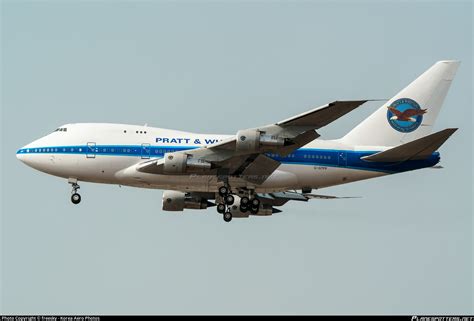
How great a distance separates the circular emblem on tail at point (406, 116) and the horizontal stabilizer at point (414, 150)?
3.39 meters

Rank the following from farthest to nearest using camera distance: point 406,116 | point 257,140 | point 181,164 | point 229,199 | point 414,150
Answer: point 406,116 < point 229,199 < point 414,150 < point 181,164 < point 257,140

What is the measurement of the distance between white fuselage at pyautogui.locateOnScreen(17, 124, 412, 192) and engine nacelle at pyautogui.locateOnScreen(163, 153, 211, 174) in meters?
1.88

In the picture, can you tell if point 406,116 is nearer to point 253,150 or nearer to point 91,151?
point 253,150

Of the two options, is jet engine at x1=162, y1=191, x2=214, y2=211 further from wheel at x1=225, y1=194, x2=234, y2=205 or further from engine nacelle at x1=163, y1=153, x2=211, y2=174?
engine nacelle at x1=163, y1=153, x2=211, y2=174

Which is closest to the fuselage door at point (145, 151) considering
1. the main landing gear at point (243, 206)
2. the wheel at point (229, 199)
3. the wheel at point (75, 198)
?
the wheel at point (75, 198)

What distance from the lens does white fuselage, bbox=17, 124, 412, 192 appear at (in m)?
59.4

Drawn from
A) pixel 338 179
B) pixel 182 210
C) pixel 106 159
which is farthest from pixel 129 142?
pixel 338 179

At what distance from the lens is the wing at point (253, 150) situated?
52719 millimetres

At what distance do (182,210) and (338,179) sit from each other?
10899mm

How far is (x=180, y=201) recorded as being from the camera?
65.1m

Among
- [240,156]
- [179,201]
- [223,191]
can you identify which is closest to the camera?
[240,156]

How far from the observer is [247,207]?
200ft

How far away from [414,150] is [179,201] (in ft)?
51.0

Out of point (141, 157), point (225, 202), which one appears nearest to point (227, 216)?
Answer: point (225, 202)
